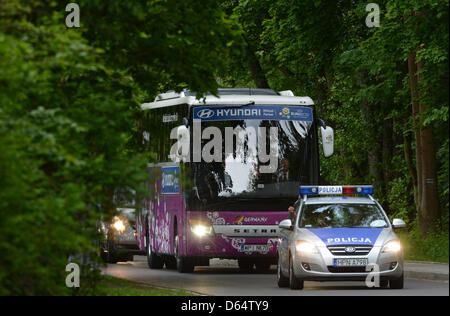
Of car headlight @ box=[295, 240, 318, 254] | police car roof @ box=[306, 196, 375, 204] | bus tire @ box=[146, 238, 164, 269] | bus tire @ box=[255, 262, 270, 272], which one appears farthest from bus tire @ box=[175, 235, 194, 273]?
car headlight @ box=[295, 240, 318, 254]

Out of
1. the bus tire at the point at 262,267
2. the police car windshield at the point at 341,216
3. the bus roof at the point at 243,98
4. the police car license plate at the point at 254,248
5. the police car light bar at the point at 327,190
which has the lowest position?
the bus tire at the point at 262,267

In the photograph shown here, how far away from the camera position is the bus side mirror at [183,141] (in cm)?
2650

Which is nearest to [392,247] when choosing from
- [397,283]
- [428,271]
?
[397,283]

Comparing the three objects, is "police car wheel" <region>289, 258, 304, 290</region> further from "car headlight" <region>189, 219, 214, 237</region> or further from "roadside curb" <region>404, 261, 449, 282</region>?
"car headlight" <region>189, 219, 214, 237</region>

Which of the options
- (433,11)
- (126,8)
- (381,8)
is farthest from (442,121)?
(126,8)

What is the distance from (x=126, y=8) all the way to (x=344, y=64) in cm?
1725

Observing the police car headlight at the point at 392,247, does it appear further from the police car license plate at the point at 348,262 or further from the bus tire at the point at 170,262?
the bus tire at the point at 170,262

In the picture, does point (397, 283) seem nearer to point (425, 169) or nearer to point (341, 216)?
point (341, 216)

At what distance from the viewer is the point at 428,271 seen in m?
24.7

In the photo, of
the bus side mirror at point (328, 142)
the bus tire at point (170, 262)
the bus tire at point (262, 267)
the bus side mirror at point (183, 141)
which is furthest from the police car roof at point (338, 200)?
the bus tire at point (170, 262)

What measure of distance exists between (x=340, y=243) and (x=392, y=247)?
0.86 m

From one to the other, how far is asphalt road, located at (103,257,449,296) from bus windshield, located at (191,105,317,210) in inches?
64.5
